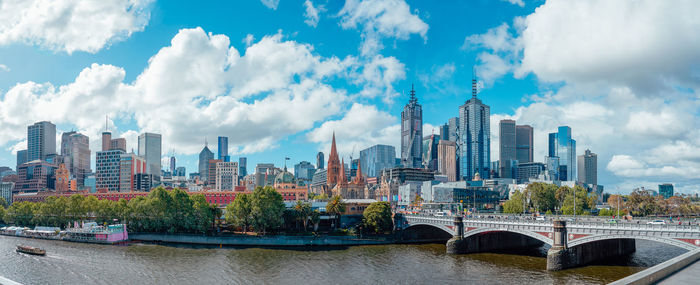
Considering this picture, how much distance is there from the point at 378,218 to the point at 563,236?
53.7 m

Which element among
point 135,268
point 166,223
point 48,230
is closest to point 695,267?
point 135,268

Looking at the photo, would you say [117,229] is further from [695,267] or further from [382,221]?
[695,267]

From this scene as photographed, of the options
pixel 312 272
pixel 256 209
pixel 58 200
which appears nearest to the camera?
pixel 312 272

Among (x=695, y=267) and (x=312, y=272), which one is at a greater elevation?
(x=695, y=267)

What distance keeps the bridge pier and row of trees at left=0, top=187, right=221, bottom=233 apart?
283 feet

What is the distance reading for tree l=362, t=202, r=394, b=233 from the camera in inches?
4995

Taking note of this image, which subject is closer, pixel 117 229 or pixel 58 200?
pixel 117 229

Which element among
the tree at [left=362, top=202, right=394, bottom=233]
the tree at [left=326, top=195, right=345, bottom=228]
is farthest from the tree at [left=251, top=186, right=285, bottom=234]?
the tree at [left=362, top=202, right=394, bottom=233]

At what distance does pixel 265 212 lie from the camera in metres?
122

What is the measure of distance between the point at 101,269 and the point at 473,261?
71114mm

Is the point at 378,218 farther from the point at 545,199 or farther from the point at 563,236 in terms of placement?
the point at 545,199

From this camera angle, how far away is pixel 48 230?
453 feet

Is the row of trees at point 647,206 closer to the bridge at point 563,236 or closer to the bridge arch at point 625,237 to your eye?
the bridge at point 563,236

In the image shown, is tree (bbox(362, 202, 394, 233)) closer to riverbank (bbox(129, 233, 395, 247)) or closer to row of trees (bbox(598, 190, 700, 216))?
riverbank (bbox(129, 233, 395, 247))
